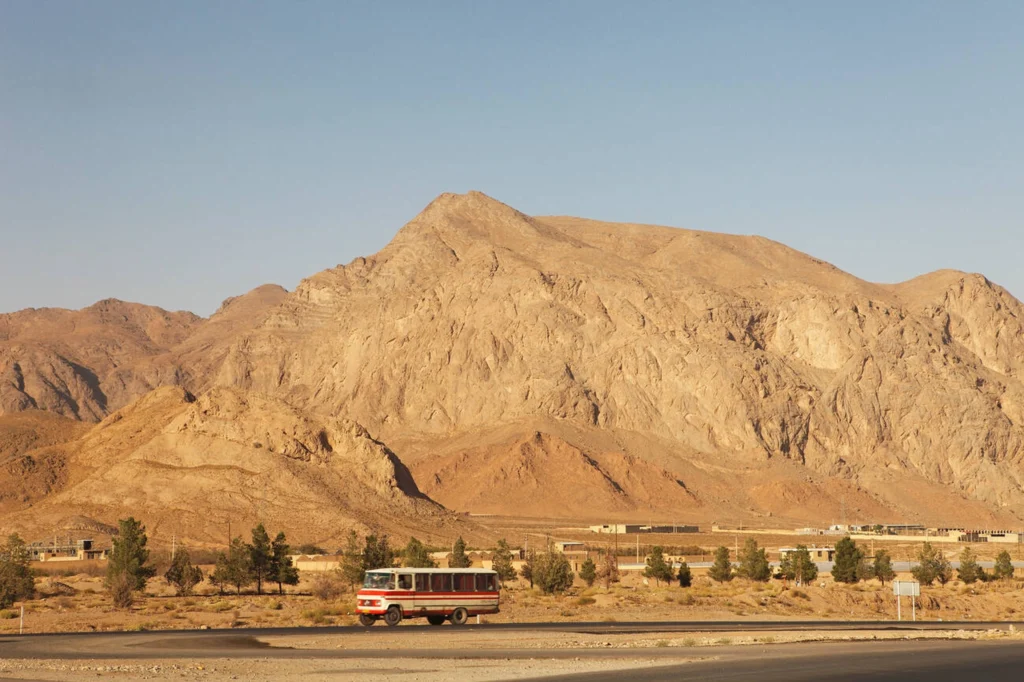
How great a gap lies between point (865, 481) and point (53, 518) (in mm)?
115133

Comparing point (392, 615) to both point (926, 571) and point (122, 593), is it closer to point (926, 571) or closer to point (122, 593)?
point (122, 593)

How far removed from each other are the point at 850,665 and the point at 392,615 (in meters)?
19.3

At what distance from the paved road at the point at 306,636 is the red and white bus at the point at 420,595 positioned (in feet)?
4.63

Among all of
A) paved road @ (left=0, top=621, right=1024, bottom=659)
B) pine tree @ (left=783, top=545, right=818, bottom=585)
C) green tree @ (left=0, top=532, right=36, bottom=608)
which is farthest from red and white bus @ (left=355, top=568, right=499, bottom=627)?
pine tree @ (left=783, top=545, right=818, bottom=585)

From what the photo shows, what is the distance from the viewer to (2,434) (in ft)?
489

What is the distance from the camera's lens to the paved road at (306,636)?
33.7 metres

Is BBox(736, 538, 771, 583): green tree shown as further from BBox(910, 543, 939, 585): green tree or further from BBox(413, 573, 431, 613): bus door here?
BBox(413, 573, 431, 613): bus door

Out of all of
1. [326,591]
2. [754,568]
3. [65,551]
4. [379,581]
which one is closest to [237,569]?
[326,591]

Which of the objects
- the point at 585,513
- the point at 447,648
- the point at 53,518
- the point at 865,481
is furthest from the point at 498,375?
the point at 447,648

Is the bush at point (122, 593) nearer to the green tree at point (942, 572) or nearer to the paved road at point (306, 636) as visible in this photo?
the paved road at point (306, 636)

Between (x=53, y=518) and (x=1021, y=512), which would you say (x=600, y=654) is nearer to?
(x=53, y=518)

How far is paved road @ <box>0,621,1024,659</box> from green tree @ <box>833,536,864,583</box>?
107 ft

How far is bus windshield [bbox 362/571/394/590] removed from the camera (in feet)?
147

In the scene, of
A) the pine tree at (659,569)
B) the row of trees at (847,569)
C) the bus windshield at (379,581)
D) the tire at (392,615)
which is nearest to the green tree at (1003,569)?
the row of trees at (847,569)
